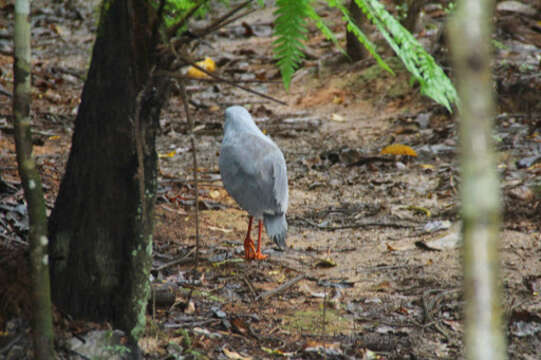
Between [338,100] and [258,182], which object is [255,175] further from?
[338,100]

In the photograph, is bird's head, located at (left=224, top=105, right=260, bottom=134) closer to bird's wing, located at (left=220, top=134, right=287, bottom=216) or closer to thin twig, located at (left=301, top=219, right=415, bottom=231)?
bird's wing, located at (left=220, top=134, right=287, bottom=216)

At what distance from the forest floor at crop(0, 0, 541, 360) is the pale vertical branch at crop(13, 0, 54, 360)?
332 mm

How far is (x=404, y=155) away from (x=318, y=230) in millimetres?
2155

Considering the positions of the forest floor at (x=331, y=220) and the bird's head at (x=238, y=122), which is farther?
the bird's head at (x=238, y=122)

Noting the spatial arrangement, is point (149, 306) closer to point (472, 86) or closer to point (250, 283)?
point (250, 283)

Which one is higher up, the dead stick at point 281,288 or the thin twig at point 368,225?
the thin twig at point 368,225

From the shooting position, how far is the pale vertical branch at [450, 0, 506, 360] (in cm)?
59

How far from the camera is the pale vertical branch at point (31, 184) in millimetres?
1643

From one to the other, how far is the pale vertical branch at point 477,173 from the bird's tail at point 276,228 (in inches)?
134

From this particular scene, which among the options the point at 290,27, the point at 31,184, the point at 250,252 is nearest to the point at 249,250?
the point at 250,252

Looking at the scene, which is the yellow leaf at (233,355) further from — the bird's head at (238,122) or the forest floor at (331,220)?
the bird's head at (238,122)

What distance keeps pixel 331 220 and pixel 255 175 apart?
117cm

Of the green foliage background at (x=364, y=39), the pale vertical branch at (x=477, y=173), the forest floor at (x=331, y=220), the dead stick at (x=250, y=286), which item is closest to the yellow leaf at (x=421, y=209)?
the forest floor at (x=331, y=220)

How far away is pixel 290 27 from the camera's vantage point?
7.14ft
